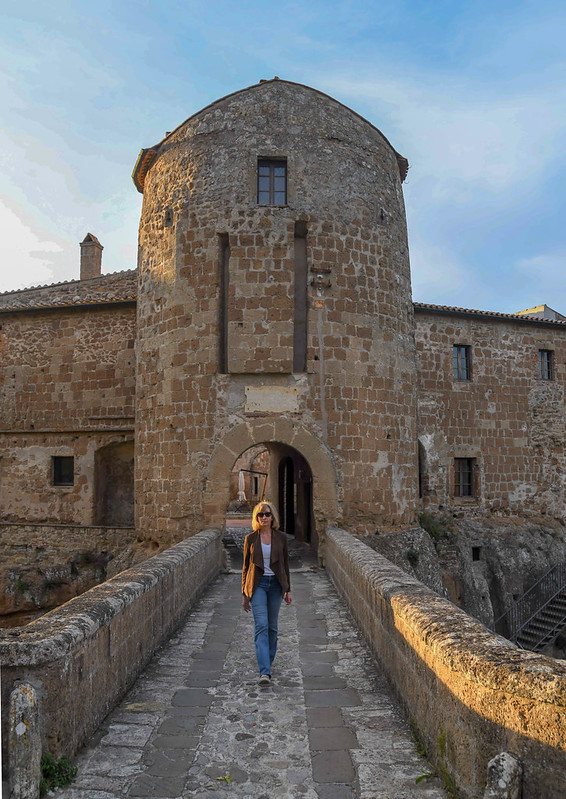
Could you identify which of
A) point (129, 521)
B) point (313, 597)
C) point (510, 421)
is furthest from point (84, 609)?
point (510, 421)

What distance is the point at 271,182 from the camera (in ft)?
39.3

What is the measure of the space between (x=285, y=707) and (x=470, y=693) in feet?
6.66

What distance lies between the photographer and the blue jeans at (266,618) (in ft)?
16.8

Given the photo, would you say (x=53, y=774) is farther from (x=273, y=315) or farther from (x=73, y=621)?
(x=273, y=315)

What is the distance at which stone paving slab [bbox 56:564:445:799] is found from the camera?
3.37 m

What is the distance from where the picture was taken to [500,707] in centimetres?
272

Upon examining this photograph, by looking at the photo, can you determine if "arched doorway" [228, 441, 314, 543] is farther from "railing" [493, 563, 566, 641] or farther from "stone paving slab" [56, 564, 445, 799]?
"stone paving slab" [56, 564, 445, 799]

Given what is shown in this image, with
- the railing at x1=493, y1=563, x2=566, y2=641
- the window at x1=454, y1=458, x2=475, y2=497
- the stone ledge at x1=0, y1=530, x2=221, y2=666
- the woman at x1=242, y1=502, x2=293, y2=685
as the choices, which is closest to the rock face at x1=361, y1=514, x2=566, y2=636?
the railing at x1=493, y1=563, x2=566, y2=641

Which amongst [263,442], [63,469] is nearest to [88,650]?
[263,442]

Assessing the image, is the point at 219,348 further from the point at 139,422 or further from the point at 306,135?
the point at 306,135

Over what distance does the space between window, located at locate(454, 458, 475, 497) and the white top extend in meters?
13.1

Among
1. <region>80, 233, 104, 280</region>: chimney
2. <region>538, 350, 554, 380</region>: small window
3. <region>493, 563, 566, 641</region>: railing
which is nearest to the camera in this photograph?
<region>493, 563, 566, 641</region>: railing

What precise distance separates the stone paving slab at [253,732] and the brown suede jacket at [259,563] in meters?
0.73

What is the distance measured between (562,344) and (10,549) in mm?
16513
